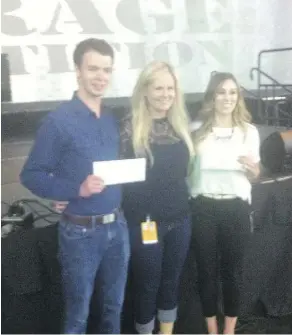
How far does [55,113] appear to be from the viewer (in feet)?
4.17

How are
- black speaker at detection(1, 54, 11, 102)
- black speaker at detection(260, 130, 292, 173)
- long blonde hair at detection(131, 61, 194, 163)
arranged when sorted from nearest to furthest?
1. long blonde hair at detection(131, 61, 194, 163)
2. black speaker at detection(1, 54, 11, 102)
3. black speaker at detection(260, 130, 292, 173)

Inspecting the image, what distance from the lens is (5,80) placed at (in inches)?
59.1

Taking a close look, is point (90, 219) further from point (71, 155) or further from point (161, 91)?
point (161, 91)

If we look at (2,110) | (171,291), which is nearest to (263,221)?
(171,291)

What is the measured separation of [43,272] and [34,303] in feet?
0.37

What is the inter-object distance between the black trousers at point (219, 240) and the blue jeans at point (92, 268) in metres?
0.29

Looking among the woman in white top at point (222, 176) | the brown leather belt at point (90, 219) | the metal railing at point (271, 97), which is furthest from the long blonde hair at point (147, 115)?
the metal railing at point (271, 97)

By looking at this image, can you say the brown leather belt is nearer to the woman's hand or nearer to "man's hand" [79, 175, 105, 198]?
"man's hand" [79, 175, 105, 198]

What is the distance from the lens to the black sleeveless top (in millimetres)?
1395

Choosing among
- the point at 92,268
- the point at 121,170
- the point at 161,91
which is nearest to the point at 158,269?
the point at 92,268

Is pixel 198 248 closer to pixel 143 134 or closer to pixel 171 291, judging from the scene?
pixel 171 291

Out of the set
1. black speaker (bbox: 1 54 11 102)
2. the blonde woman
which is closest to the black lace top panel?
the blonde woman

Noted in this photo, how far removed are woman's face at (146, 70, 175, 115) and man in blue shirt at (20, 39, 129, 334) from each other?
14 centimetres

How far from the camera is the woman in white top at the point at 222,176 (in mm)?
1530
